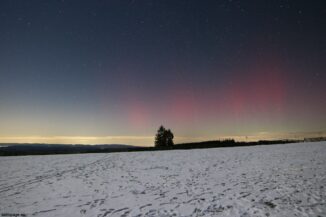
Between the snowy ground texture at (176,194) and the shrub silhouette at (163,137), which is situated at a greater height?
the shrub silhouette at (163,137)

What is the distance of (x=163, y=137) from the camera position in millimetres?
77250

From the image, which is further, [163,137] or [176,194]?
[163,137]

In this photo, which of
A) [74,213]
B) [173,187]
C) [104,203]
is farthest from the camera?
[173,187]

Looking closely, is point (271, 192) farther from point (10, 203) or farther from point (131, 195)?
point (10, 203)

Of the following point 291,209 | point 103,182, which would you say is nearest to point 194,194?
point 291,209

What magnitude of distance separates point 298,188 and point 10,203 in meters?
13.6

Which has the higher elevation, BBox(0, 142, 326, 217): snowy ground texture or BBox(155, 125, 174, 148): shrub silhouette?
BBox(155, 125, 174, 148): shrub silhouette

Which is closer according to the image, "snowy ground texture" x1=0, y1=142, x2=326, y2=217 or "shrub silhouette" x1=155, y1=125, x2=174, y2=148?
"snowy ground texture" x1=0, y1=142, x2=326, y2=217

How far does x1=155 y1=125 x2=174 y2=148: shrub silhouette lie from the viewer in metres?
76.9

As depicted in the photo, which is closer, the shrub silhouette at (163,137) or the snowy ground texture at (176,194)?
the snowy ground texture at (176,194)

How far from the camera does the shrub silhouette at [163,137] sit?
76875 millimetres

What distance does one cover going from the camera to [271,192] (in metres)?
10.3

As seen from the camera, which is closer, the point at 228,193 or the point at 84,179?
the point at 228,193

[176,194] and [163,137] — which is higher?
[163,137]
